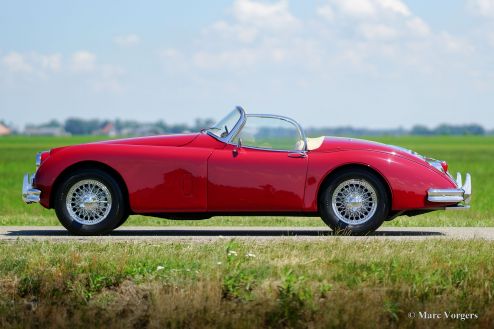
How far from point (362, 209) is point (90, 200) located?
3345 mm

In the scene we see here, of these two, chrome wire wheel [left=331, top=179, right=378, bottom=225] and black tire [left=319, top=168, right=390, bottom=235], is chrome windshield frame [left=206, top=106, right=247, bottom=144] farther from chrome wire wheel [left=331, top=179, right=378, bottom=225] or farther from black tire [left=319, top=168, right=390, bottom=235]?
chrome wire wheel [left=331, top=179, right=378, bottom=225]

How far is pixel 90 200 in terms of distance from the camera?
41.1 ft

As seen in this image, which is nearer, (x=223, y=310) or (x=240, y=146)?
(x=223, y=310)

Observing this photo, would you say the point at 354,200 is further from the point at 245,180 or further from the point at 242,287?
the point at 242,287

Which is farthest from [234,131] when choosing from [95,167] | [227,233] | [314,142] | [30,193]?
[30,193]

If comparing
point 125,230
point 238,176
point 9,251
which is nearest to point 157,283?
point 9,251

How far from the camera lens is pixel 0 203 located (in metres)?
24.6

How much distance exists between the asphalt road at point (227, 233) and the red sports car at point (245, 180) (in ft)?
1.06

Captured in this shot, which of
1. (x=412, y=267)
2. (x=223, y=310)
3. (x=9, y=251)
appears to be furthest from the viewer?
(x=9, y=251)

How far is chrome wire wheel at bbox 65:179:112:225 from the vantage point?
12.5 meters

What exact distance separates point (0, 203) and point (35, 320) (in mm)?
15922

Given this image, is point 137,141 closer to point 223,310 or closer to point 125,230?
point 125,230

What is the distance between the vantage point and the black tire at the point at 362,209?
40.4ft

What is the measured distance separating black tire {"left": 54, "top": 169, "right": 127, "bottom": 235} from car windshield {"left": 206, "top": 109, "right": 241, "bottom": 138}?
1.41 metres
